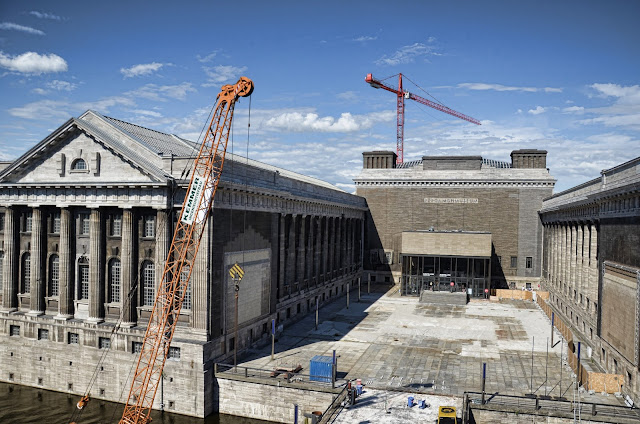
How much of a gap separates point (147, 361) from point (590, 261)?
43.8 m

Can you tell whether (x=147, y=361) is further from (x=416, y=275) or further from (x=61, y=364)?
(x=416, y=275)

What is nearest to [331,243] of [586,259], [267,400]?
[586,259]

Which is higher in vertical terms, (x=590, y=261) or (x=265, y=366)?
(x=590, y=261)

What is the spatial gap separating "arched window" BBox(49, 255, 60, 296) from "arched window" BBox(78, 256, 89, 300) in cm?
295

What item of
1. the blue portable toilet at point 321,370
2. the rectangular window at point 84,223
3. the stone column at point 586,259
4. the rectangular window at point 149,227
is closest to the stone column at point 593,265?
the stone column at point 586,259

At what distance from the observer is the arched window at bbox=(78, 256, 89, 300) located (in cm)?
4784

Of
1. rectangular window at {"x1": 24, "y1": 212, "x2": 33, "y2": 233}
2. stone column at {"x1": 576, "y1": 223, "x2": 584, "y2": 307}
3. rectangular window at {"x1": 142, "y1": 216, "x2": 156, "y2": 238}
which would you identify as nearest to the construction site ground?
stone column at {"x1": 576, "y1": 223, "x2": 584, "y2": 307}

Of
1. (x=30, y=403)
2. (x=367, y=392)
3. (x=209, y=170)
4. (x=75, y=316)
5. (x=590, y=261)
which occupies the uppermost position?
(x=209, y=170)

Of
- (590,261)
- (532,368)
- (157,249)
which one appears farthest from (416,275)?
(157,249)

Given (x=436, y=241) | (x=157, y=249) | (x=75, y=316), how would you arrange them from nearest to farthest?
(x=157, y=249)
(x=75, y=316)
(x=436, y=241)

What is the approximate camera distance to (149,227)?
148 ft

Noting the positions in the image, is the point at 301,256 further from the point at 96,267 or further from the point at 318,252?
the point at 96,267

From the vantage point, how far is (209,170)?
41.4m

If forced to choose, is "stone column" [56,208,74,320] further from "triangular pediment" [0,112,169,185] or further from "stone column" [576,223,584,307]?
"stone column" [576,223,584,307]
